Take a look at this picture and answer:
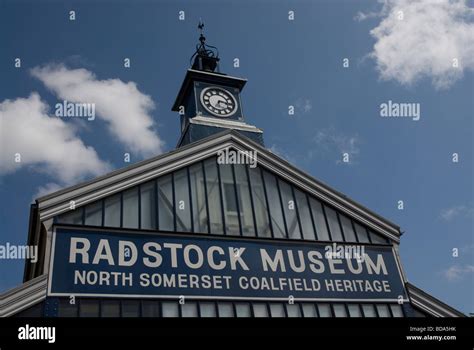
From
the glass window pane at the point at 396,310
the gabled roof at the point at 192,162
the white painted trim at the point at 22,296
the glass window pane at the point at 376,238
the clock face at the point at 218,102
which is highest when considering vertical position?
the clock face at the point at 218,102

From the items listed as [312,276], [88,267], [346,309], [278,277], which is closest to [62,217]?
[88,267]

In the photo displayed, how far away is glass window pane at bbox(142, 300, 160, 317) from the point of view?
14953 mm

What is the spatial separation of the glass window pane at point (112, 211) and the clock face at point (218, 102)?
9.54 m

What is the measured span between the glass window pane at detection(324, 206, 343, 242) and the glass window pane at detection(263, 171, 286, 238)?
6.94ft

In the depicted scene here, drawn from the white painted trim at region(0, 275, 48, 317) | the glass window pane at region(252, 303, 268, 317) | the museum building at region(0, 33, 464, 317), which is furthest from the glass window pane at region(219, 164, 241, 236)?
the white painted trim at region(0, 275, 48, 317)

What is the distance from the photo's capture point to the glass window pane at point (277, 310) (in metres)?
16.3

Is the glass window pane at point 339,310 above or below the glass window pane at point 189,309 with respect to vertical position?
below

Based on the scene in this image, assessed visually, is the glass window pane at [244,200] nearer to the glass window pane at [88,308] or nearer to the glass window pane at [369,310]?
the glass window pane at [369,310]

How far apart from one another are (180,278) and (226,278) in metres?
1.59

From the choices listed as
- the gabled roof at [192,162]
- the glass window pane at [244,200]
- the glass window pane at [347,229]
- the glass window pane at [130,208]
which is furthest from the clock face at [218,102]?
the glass window pane at [130,208]

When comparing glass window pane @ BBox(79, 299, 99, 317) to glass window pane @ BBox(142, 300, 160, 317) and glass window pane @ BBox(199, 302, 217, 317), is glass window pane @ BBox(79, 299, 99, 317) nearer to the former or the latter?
glass window pane @ BBox(142, 300, 160, 317)

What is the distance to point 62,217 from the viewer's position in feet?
52.9

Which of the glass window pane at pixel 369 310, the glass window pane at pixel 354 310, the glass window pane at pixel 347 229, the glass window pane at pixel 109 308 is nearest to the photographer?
the glass window pane at pixel 109 308
